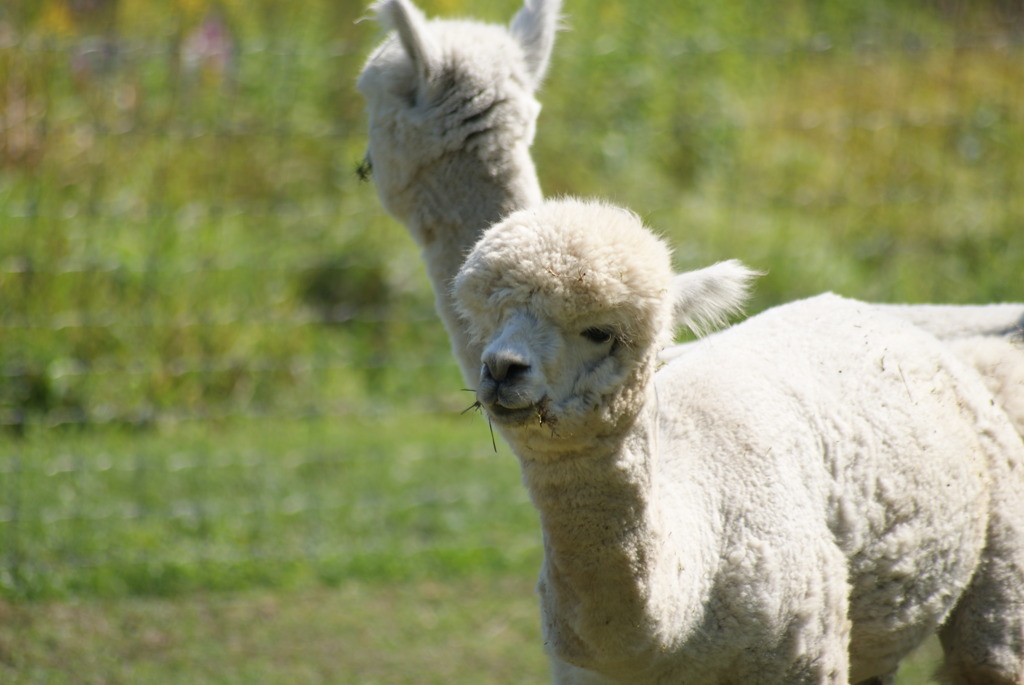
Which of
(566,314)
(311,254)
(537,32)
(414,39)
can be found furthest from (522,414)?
(311,254)

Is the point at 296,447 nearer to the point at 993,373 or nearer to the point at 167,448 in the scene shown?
the point at 167,448

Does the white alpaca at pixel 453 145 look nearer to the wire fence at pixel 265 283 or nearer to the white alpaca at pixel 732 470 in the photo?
the white alpaca at pixel 732 470

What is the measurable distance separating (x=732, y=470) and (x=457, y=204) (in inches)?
47.9

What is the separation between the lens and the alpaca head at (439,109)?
3.51 m

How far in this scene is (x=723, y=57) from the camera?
10023 millimetres

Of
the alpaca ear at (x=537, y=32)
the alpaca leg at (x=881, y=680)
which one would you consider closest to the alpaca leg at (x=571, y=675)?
the alpaca leg at (x=881, y=680)

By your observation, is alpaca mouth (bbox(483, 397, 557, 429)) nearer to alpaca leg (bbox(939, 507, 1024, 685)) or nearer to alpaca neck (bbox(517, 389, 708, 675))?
alpaca neck (bbox(517, 389, 708, 675))

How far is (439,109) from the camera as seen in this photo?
3.52 metres

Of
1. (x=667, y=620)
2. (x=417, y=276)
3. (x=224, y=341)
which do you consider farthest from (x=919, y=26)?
(x=667, y=620)

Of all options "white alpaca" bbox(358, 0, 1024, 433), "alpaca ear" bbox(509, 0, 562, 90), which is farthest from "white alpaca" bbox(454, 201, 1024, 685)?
"alpaca ear" bbox(509, 0, 562, 90)

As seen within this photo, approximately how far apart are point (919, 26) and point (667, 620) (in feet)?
33.8

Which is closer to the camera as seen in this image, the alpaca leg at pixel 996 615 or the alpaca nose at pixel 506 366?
the alpaca nose at pixel 506 366

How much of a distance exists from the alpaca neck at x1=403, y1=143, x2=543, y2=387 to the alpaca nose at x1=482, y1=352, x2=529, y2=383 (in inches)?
50.8

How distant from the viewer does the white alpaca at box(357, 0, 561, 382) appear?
348 cm
